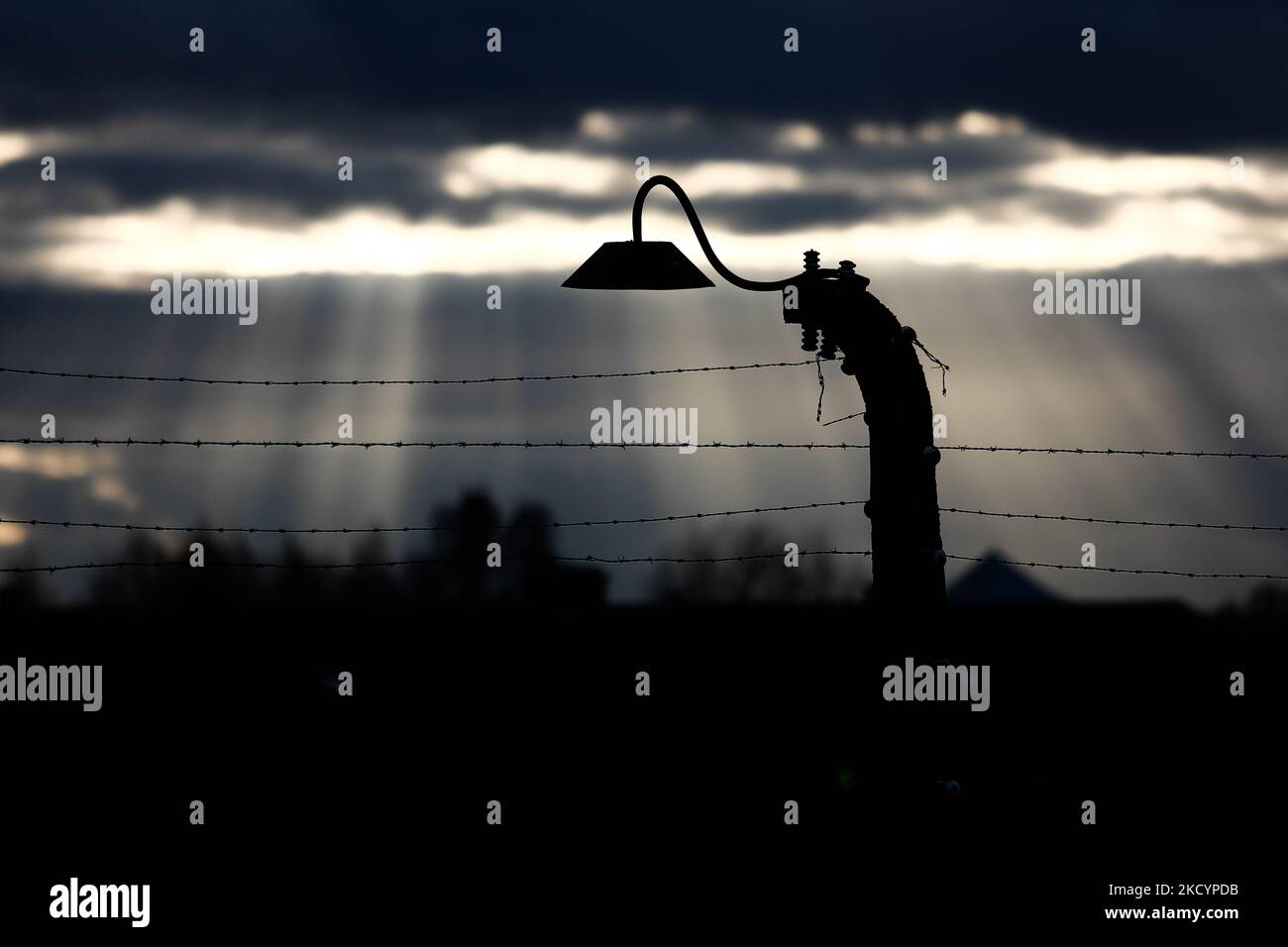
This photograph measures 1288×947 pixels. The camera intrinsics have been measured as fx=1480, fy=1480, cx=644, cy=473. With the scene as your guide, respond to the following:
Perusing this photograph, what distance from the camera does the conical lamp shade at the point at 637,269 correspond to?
904cm

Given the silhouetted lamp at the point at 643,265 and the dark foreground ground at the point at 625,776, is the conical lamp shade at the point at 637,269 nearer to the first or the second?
the silhouetted lamp at the point at 643,265

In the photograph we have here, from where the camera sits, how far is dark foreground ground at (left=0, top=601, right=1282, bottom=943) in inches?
353

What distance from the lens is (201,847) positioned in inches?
415

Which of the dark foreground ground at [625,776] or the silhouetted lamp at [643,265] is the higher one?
the silhouetted lamp at [643,265]

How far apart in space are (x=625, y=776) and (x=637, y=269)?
5841 mm

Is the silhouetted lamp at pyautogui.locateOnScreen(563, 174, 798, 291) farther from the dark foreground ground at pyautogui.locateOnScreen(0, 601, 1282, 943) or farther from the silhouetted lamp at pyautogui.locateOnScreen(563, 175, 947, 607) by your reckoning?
the dark foreground ground at pyautogui.locateOnScreen(0, 601, 1282, 943)

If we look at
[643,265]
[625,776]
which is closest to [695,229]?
[643,265]

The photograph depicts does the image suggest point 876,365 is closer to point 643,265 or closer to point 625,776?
point 643,265

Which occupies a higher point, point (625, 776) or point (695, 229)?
point (695, 229)

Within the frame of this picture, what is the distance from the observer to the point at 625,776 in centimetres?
1335

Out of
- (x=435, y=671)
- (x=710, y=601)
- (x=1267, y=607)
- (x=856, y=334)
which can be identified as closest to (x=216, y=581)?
(x=435, y=671)

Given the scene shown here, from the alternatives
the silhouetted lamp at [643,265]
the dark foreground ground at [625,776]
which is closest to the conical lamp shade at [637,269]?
the silhouetted lamp at [643,265]

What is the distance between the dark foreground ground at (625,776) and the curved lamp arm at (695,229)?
2.26m
